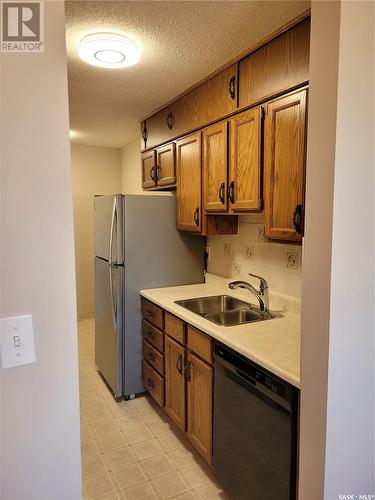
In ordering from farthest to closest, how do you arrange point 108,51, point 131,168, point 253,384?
point 131,168, point 108,51, point 253,384

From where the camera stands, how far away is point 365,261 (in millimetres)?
1220

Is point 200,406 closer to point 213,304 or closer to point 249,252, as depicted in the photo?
point 213,304

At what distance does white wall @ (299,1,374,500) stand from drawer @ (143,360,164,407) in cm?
146

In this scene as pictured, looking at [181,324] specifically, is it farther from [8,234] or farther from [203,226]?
[8,234]

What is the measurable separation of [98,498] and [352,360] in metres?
1.57

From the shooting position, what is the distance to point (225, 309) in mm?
2605

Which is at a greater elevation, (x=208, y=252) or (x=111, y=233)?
(x=111, y=233)

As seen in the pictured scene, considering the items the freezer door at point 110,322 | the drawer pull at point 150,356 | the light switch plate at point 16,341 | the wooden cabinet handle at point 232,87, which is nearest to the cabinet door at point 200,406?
the drawer pull at point 150,356

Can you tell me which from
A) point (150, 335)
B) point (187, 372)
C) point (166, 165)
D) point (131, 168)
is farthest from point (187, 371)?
point (131, 168)

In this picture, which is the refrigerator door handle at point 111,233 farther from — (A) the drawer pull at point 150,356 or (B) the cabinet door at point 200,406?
(B) the cabinet door at point 200,406

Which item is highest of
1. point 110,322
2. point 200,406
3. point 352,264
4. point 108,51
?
point 108,51

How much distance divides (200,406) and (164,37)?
2054mm

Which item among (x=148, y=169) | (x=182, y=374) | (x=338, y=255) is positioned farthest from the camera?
(x=148, y=169)

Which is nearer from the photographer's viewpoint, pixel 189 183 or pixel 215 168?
pixel 215 168
